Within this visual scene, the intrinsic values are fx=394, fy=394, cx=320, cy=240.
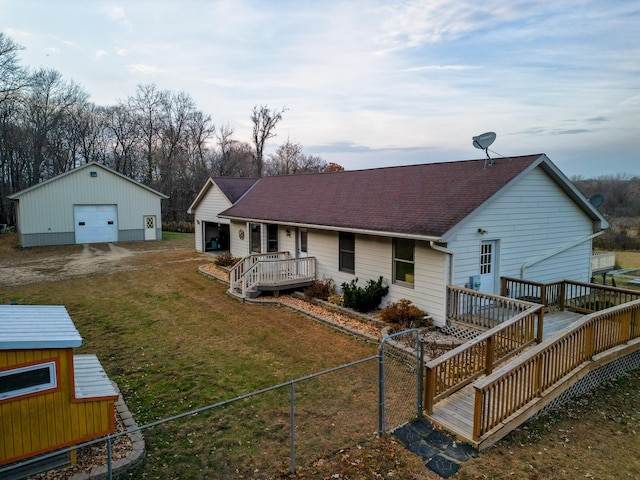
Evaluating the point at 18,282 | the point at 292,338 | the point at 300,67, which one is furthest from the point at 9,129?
the point at 292,338

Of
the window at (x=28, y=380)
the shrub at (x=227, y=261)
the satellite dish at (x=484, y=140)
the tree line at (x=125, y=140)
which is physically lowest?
the shrub at (x=227, y=261)

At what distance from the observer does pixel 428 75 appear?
64.7 ft

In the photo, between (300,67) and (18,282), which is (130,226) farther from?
(300,67)

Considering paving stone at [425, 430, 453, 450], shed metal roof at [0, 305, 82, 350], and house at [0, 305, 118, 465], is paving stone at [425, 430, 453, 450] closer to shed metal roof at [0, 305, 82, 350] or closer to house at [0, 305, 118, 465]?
house at [0, 305, 118, 465]

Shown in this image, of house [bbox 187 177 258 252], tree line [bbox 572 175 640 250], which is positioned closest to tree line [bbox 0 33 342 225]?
house [bbox 187 177 258 252]

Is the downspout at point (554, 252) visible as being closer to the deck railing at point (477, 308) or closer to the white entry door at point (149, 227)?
the deck railing at point (477, 308)

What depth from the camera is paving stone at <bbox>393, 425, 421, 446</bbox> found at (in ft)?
19.8

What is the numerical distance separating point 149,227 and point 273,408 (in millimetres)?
28054

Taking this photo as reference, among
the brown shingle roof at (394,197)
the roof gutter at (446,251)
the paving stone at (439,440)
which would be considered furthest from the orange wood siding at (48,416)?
the brown shingle roof at (394,197)

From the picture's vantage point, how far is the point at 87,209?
28.9m

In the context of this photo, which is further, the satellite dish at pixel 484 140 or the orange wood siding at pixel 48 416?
the satellite dish at pixel 484 140

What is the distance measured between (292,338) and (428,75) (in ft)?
50.6

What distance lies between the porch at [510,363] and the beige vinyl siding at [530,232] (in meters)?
1.49

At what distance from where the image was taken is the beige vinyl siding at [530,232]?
10773 mm
